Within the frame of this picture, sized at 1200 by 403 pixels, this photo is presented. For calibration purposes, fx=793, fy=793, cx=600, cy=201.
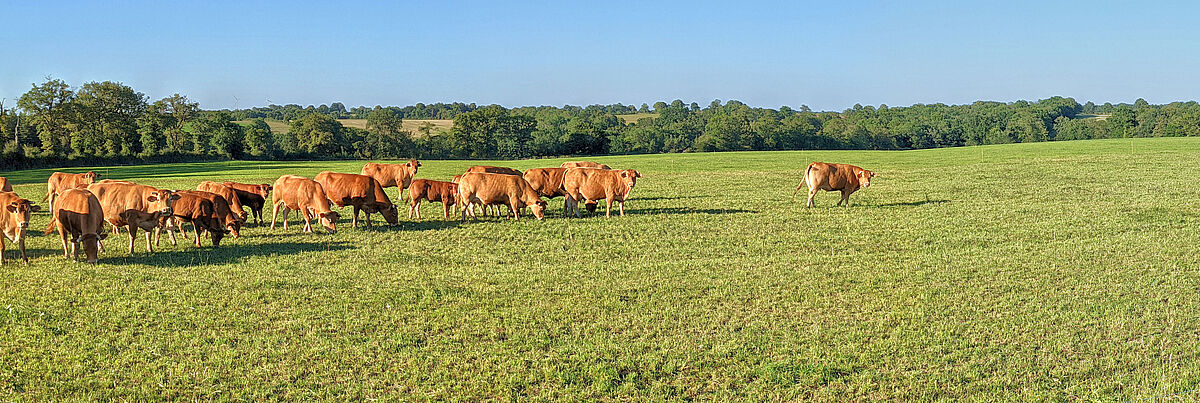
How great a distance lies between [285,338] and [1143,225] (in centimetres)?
1581

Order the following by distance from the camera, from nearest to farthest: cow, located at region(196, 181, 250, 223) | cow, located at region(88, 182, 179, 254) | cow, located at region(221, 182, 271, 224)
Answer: cow, located at region(88, 182, 179, 254)
cow, located at region(196, 181, 250, 223)
cow, located at region(221, 182, 271, 224)

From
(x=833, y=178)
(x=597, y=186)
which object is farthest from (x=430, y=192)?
(x=833, y=178)

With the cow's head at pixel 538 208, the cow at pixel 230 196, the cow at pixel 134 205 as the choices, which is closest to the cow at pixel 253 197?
the cow at pixel 230 196

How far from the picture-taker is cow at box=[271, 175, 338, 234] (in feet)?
49.6

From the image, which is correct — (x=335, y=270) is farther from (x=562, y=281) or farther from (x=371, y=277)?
(x=562, y=281)

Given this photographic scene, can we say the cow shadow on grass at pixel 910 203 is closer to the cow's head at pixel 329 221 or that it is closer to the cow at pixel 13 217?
the cow's head at pixel 329 221

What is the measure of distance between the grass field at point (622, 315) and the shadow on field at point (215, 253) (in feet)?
0.28

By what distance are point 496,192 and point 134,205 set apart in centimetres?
670

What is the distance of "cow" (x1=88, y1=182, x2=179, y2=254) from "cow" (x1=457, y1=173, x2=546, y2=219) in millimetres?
5631

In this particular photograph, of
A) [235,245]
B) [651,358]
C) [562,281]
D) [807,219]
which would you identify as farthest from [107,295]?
[807,219]

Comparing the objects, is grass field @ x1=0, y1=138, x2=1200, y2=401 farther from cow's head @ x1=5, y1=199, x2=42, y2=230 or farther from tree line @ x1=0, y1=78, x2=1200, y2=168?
tree line @ x1=0, y1=78, x2=1200, y2=168

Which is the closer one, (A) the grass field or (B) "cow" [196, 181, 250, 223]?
(A) the grass field

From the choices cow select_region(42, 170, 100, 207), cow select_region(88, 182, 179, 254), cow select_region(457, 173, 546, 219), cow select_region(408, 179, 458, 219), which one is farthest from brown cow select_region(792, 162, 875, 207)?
cow select_region(42, 170, 100, 207)

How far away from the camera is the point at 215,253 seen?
1291 centimetres
